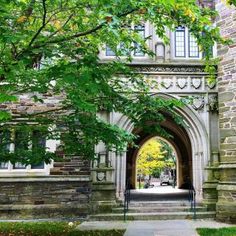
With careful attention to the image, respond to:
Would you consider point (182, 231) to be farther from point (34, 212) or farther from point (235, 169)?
point (34, 212)

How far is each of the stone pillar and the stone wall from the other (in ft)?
13.2

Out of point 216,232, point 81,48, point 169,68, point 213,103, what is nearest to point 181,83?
point 169,68

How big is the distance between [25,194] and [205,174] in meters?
5.72

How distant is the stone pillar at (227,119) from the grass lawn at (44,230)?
3.24m

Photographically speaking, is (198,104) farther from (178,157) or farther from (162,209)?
(178,157)

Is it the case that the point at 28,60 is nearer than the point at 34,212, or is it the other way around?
the point at 28,60

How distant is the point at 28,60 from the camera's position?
5039mm

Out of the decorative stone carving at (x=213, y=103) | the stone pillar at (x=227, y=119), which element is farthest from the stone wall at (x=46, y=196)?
the decorative stone carving at (x=213, y=103)

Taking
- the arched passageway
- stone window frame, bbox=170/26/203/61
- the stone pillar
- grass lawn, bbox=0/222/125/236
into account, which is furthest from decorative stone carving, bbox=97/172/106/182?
the arched passageway

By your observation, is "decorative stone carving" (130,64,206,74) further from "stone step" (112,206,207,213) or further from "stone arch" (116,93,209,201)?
"stone step" (112,206,207,213)

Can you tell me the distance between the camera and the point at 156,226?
8.67 meters

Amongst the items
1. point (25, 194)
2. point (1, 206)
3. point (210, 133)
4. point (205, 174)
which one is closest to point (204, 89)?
point (210, 133)

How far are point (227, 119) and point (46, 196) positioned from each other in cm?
593

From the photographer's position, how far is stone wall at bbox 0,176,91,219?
33.2 feet
